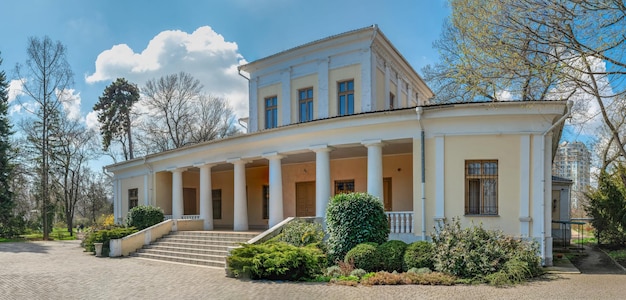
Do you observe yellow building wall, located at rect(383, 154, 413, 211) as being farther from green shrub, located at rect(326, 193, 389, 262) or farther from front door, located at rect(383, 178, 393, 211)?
green shrub, located at rect(326, 193, 389, 262)

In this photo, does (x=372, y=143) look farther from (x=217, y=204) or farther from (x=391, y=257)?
(x=217, y=204)

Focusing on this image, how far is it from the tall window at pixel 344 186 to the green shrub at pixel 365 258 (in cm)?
787

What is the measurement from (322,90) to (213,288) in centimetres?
1309

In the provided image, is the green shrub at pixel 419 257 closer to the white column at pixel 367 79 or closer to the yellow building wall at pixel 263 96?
the white column at pixel 367 79

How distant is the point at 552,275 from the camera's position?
1030 centimetres

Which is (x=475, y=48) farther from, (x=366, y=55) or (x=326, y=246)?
(x=366, y=55)

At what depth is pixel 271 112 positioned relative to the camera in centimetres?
2305

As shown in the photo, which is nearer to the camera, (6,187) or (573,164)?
(6,187)

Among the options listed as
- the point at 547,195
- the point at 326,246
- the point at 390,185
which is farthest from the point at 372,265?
the point at 390,185

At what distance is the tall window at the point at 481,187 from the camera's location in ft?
40.1

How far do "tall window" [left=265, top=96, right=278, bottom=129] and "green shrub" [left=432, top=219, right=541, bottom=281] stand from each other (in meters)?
13.9

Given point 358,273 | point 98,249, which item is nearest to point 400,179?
point 358,273

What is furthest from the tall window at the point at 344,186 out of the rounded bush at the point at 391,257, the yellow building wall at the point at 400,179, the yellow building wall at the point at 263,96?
the rounded bush at the point at 391,257

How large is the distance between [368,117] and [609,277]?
25.0 ft
